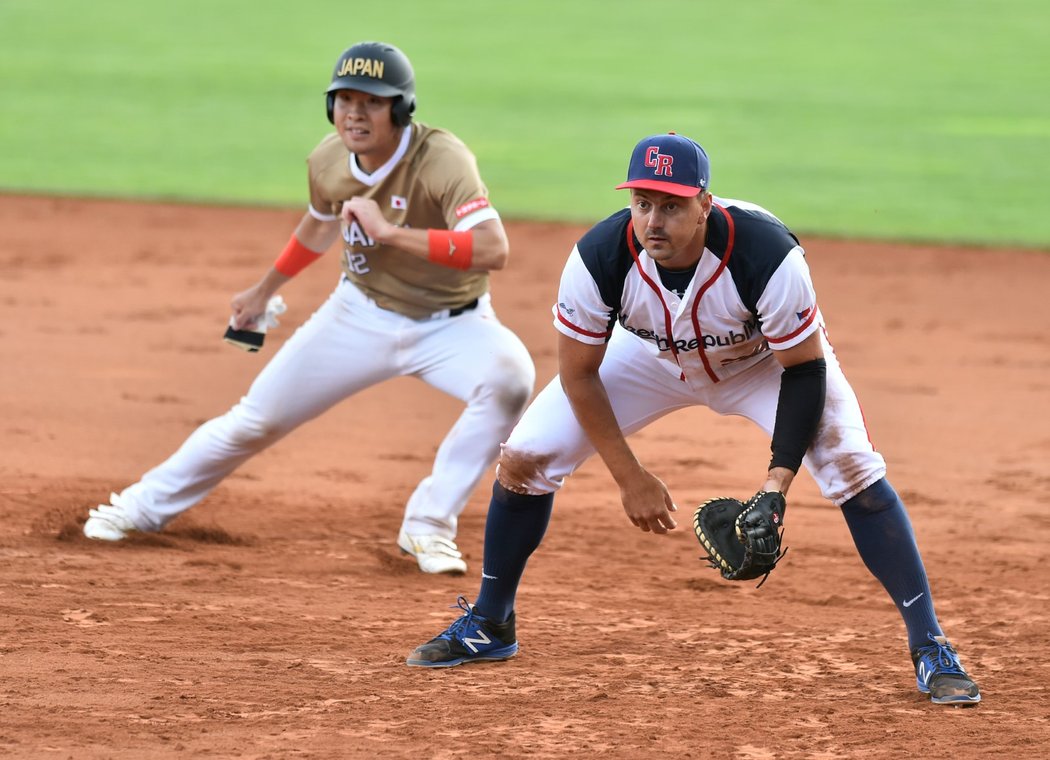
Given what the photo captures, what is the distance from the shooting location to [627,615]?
5.30 m

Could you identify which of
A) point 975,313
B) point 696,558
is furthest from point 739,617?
point 975,313

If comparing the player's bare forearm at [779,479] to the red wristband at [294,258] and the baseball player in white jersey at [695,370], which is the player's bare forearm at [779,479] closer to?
the baseball player in white jersey at [695,370]

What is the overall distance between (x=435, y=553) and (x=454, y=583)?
0.16 m

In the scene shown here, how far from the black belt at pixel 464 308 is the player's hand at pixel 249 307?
80cm

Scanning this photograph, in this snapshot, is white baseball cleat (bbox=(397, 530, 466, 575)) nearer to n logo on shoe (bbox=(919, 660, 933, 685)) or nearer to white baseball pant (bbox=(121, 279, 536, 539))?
white baseball pant (bbox=(121, 279, 536, 539))

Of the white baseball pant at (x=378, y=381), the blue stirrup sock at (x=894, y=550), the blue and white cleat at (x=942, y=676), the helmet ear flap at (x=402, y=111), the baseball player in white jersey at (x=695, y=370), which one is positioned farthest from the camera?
the white baseball pant at (x=378, y=381)

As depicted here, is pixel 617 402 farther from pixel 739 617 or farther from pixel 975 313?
pixel 975 313

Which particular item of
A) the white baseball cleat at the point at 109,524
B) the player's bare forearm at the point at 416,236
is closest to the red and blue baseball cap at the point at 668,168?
the player's bare forearm at the point at 416,236

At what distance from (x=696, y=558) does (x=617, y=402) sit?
1.64m

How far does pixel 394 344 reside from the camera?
5812mm

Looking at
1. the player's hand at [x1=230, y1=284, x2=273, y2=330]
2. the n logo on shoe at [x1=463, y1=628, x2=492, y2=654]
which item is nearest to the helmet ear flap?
the player's hand at [x1=230, y1=284, x2=273, y2=330]

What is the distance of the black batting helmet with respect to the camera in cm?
547

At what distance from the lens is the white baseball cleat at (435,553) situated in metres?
5.77

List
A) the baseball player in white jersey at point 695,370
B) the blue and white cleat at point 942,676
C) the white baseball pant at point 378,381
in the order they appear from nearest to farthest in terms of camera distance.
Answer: the baseball player in white jersey at point 695,370 < the blue and white cleat at point 942,676 < the white baseball pant at point 378,381
